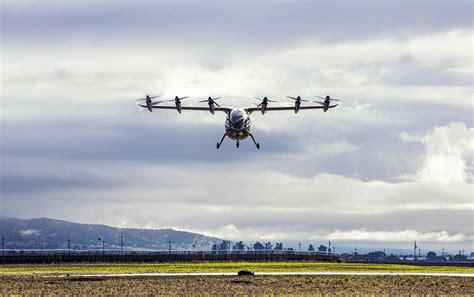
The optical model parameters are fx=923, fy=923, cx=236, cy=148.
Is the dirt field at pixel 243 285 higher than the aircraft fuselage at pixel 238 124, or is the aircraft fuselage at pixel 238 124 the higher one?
the aircraft fuselage at pixel 238 124

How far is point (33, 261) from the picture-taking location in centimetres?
19238

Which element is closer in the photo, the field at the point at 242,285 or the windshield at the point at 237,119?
the field at the point at 242,285

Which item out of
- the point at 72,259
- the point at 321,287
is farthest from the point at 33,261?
the point at 321,287

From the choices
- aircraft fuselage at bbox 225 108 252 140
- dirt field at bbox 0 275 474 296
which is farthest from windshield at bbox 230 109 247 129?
dirt field at bbox 0 275 474 296

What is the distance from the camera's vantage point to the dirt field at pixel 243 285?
89.3 meters

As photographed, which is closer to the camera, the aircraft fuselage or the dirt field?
the dirt field

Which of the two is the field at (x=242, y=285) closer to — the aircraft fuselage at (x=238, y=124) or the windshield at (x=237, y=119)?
the aircraft fuselage at (x=238, y=124)

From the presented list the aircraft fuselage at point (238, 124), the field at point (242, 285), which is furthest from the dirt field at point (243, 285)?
the aircraft fuselage at point (238, 124)

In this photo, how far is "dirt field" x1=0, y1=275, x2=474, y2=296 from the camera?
3516 inches

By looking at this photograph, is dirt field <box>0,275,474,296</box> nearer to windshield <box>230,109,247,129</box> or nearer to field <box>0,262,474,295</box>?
field <box>0,262,474,295</box>

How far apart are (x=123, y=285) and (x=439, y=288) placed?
3328 cm

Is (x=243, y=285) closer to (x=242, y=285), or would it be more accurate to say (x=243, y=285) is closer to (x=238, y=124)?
(x=242, y=285)

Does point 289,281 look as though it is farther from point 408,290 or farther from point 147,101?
point 147,101

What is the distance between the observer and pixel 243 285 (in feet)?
321
